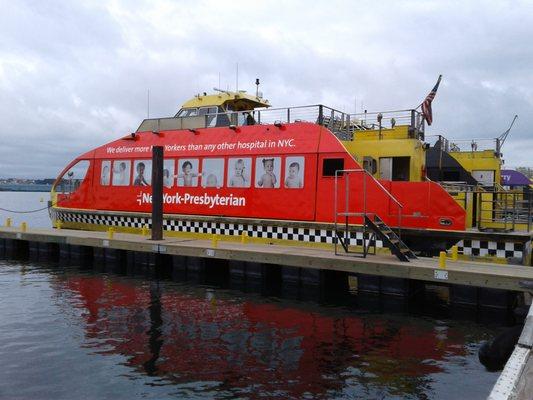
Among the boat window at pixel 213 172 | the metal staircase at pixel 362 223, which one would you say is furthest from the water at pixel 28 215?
the metal staircase at pixel 362 223

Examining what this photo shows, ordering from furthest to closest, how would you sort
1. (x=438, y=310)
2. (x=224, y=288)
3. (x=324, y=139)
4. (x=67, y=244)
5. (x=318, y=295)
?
(x=67, y=244), (x=324, y=139), (x=224, y=288), (x=318, y=295), (x=438, y=310)

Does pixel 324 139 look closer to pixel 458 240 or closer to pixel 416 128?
pixel 416 128

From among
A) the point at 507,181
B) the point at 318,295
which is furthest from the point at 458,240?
the point at 507,181

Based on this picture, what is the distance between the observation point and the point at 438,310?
997 cm

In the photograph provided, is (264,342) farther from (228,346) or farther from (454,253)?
(454,253)

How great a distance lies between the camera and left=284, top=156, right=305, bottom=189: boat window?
13252 mm

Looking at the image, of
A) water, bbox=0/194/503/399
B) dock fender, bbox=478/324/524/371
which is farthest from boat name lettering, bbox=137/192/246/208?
dock fender, bbox=478/324/524/371

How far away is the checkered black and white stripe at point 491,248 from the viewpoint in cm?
1059

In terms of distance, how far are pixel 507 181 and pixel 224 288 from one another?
818 inches

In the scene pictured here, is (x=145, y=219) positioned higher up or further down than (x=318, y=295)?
higher up

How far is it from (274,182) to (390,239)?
3.98 m

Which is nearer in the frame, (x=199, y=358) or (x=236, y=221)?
(x=199, y=358)

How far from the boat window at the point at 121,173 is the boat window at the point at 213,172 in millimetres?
3019

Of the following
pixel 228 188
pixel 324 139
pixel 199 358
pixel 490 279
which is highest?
pixel 324 139
